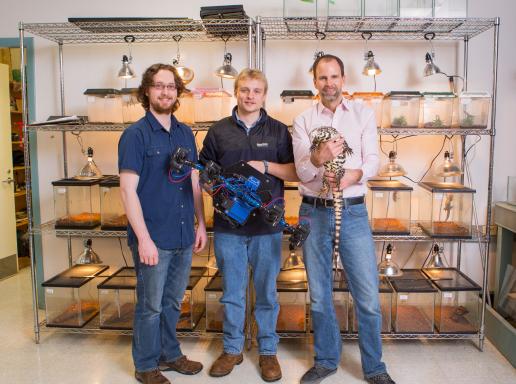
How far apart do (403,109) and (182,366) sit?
6.95 ft

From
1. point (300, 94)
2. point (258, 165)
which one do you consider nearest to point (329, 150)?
point (258, 165)

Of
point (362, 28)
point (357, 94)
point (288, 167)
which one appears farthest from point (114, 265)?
point (362, 28)

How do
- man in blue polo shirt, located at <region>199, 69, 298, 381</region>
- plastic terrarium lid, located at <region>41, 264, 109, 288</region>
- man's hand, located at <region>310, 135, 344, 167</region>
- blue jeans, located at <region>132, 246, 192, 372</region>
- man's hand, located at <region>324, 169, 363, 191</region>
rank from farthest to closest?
1. plastic terrarium lid, located at <region>41, 264, 109, 288</region>
2. man in blue polo shirt, located at <region>199, 69, 298, 381</region>
3. blue jeans, located at <region>132, 246, 192, 372</region>
4. man's hand, located at <region>324, 169, 363, 191</region>
5. man's hand, located at <region>310, 135, 344, 167</region>

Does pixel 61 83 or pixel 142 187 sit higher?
pixel 61 83

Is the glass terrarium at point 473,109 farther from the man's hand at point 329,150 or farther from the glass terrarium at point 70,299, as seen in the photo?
the glass terrarium at point 70,299

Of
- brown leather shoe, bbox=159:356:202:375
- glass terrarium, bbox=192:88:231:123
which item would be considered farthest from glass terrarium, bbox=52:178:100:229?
brown leather shoe, bbox=159:356:202:375

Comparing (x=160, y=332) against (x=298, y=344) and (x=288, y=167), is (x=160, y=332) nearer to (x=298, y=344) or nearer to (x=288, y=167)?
(x=298, y=344)

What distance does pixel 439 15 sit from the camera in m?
3.13

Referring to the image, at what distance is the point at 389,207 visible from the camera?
331cm

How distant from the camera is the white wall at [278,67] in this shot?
139 inches

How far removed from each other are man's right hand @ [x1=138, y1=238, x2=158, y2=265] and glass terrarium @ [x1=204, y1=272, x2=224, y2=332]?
83 centimetres

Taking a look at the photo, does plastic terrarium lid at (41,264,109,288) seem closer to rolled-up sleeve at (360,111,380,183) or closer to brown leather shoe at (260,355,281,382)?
brown leather shoe at (260,355,281,382)

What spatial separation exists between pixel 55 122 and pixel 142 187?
3.70ft

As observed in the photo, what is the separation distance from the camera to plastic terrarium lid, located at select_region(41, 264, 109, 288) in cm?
328
